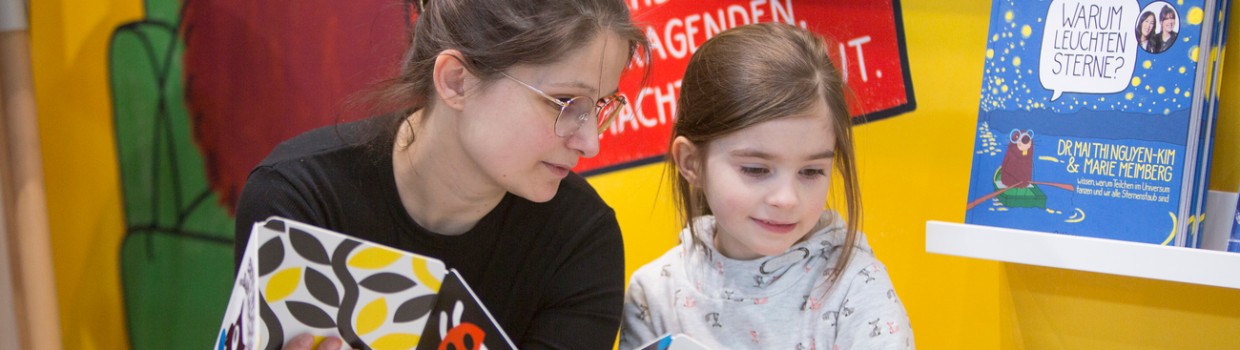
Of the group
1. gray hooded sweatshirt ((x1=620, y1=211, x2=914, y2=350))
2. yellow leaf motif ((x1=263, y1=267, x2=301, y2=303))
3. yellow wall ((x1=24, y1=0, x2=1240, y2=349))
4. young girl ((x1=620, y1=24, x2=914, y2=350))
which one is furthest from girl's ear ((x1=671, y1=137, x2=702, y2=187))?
yellow leaf motif ((x1=263, y1=267, x2=301, y2=303))

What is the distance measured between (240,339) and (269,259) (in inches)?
3.3

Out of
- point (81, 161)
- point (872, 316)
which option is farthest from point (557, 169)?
point (81, 161)

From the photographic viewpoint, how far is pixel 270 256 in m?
1.07

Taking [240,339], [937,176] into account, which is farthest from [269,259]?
[937,176]

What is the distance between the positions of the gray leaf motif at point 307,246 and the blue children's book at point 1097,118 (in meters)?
0.81

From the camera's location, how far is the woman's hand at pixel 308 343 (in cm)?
109

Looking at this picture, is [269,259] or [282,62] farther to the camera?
[282,62]

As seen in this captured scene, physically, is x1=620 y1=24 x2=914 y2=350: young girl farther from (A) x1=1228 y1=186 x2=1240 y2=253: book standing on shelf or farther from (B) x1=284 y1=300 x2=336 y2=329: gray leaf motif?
(B) x1=284 y1=300 x2=336 y2=329: gray leaf motif

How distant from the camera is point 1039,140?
4.39 ft

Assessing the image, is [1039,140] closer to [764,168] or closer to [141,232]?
[764,168]

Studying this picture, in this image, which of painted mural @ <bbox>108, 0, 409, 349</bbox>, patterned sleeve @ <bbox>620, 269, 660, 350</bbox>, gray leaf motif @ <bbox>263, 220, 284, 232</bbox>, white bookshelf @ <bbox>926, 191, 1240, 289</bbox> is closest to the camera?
gray leaf motif @ <bbox>263, 220, 284, 232</bbox>

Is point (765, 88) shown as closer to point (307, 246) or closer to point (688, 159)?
point (688, 159)

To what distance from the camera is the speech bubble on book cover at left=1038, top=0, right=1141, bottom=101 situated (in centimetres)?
127

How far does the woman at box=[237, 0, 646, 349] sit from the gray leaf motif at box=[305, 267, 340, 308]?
0.04 m
